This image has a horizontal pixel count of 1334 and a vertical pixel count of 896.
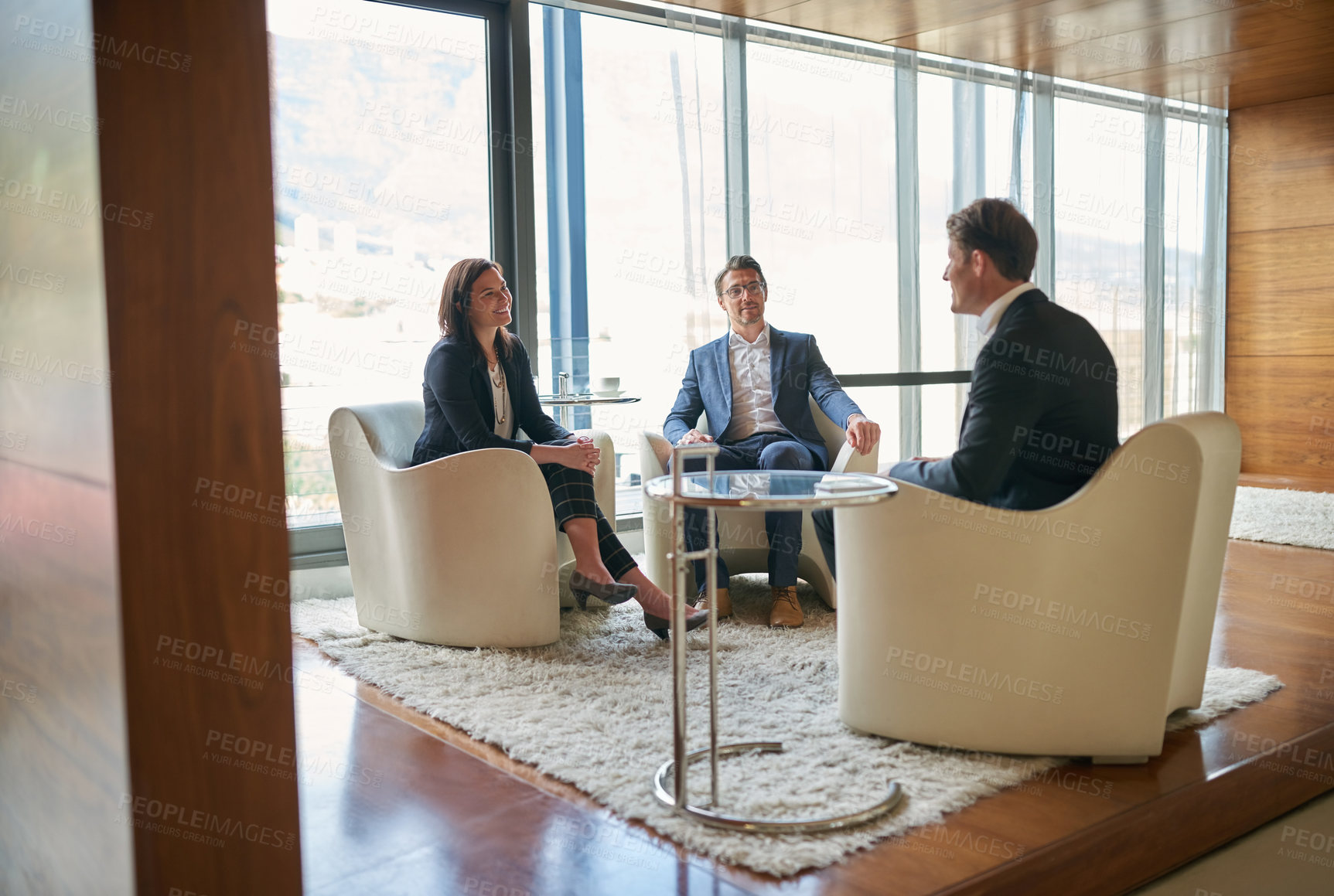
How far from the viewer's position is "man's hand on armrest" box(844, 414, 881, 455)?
12.2ft

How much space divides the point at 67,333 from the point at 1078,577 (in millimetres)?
1865

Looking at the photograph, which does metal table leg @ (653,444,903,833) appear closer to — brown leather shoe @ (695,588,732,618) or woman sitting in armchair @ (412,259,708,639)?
woman sitting in armchair @ (412,259,708,639)

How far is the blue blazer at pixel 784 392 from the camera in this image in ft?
13.2

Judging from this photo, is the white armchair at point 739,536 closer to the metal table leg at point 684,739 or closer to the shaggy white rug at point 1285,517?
the metal table leg at point 684,739

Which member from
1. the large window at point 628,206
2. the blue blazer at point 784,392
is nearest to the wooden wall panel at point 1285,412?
the large window at point 628,206

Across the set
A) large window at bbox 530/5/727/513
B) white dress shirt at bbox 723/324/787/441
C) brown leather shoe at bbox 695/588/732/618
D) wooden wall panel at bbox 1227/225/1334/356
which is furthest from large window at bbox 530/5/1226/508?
brown leather shoe at bbox 695/588/732/618

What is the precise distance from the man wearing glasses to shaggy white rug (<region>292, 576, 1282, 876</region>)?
1.69 ft

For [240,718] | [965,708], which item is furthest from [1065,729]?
[240,718]

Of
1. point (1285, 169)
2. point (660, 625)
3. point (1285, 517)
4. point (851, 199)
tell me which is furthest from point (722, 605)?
point (1285, 169)

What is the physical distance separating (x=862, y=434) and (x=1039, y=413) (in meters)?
1.32

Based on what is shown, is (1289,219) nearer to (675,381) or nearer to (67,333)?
(675,381)

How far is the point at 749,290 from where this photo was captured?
406 cm

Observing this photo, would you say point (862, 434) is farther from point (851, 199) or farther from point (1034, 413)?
point (851, 199)

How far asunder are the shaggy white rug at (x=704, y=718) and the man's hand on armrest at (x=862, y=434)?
1.89 feet
